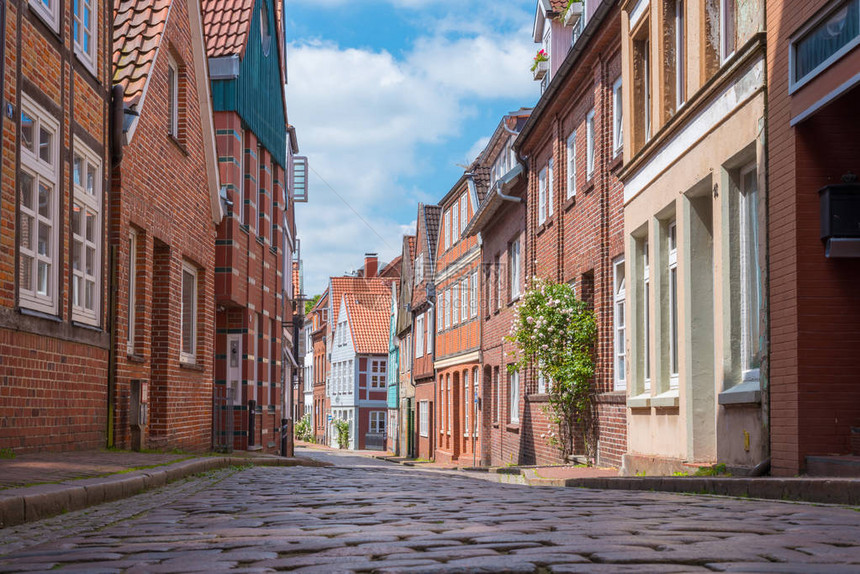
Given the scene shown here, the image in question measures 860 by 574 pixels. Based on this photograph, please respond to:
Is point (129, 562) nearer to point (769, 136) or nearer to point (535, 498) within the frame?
point (535, 498)

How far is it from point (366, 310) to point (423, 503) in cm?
5804

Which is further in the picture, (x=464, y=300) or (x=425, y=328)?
(x=425, y=328)

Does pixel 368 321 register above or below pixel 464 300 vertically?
above

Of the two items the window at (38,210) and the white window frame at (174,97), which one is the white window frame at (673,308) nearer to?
the window at (38,210)

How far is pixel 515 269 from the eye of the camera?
24.9 metres

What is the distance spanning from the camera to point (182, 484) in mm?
10000

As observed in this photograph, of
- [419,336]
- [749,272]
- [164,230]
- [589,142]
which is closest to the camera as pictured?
[749,272]

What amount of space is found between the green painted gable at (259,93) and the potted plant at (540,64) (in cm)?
587

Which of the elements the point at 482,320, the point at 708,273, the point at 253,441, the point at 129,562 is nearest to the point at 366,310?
the point at 482,320

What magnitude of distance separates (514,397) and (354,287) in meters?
43.3

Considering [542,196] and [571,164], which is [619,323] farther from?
[542,196]

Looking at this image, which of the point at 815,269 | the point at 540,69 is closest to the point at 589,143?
the point at 540,69

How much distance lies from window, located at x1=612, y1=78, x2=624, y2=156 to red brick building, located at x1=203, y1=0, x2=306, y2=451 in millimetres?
7504

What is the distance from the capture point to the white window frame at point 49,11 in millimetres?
10539
